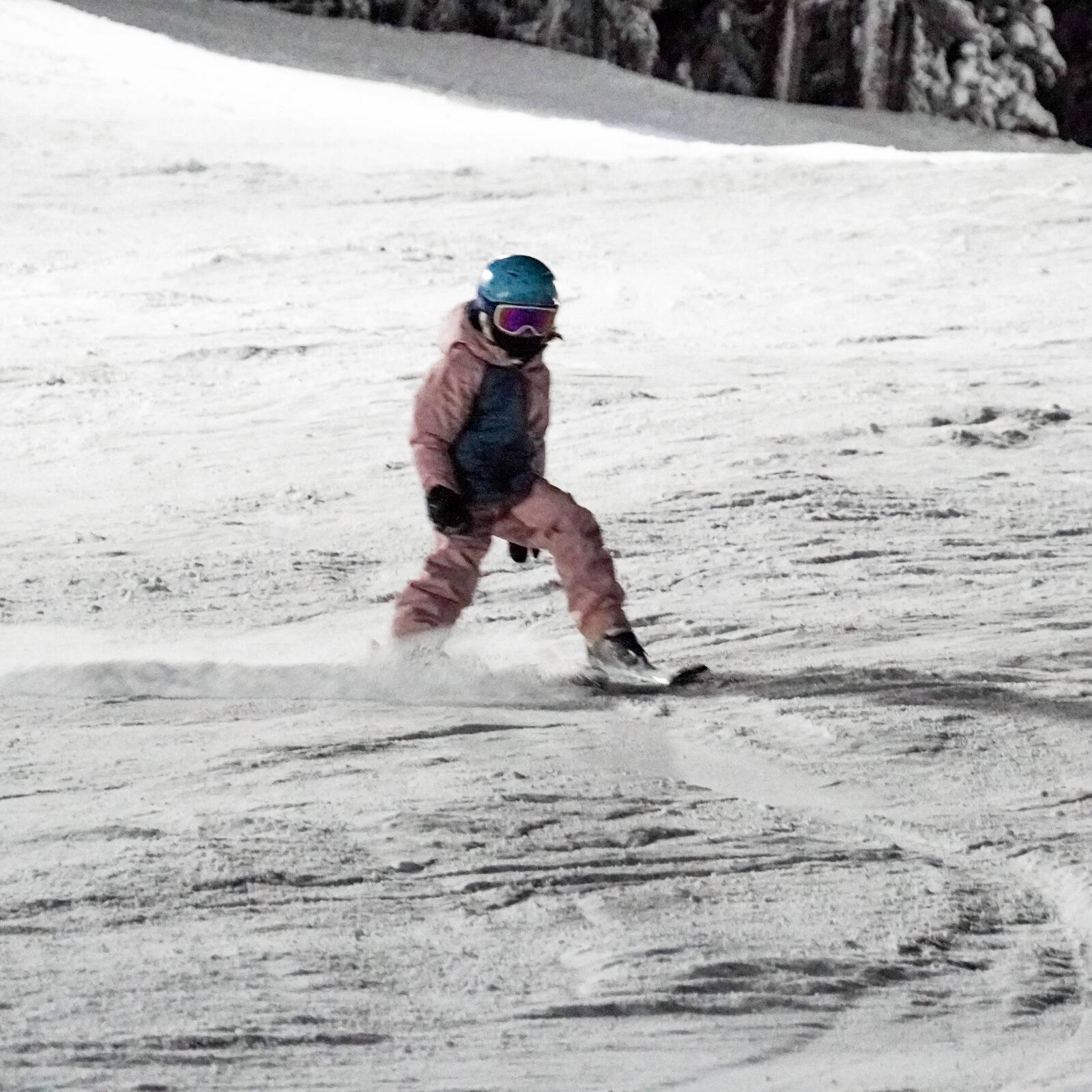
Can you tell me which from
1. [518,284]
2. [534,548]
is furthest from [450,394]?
[534,548]

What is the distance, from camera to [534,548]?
432 centimetres

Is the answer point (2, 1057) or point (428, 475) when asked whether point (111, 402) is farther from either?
point (2, 1057)

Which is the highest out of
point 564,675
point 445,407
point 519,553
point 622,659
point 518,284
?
point 518,284

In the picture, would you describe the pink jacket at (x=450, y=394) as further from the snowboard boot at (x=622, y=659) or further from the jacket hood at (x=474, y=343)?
the snowboard boot at (x=622, y=659)

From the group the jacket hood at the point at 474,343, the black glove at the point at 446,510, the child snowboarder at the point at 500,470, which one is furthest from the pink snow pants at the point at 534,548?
the jacket hood at the point at 474,343

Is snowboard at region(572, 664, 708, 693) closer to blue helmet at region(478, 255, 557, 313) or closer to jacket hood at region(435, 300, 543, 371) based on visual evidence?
jacket hood at region(435, 300, 543, 371)

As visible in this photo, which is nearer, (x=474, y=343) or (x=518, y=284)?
(x=518, y=284)

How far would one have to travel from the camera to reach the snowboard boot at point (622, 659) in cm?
425

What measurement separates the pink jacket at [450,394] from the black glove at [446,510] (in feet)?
0.35

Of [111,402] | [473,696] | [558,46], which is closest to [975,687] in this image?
[473,696]

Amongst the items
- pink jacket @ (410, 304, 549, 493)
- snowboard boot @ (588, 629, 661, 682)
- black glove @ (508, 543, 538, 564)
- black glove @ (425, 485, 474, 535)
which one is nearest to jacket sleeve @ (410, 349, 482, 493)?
pink jacket @ (410, 304, 549, 493)

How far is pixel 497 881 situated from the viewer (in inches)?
120

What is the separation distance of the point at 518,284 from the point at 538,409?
42cm

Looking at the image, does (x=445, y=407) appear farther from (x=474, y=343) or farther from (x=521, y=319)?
(x=521, y=319)
